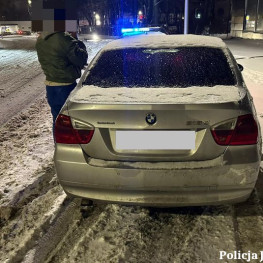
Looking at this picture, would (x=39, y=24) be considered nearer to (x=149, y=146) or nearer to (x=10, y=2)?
(x=149, y=146)

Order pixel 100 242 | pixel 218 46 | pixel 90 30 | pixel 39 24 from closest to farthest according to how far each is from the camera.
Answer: pixel 100 242 < pixel 218 46 < pixel 39 24 < pixel 90 30

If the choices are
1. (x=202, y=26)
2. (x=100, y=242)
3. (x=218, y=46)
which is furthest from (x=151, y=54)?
(x=202, y=26)

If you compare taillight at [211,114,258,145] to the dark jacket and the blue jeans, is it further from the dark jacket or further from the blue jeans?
the blue jeans

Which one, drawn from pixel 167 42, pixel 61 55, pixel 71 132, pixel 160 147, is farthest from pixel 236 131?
pixel 61 55

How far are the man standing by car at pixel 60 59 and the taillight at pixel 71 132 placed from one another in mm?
1495

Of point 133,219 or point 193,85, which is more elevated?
point 193,85

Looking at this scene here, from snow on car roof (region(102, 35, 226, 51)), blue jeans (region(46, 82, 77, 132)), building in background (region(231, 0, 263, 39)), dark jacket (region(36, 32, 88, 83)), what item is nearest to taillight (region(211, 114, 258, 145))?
snow on car roof (region(102, 35, 226, 51))

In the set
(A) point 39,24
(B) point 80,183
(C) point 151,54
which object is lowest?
(B) point 80,183

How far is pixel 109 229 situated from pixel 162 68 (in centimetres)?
156

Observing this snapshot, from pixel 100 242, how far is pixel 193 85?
1.52m

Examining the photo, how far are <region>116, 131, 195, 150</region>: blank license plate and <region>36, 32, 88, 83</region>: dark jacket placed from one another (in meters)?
1.83

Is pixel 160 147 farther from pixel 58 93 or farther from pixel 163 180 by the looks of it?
pixel 58 93

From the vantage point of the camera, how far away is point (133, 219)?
3102mm

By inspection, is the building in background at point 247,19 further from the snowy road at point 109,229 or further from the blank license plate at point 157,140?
the blank license plate at point 157,140
